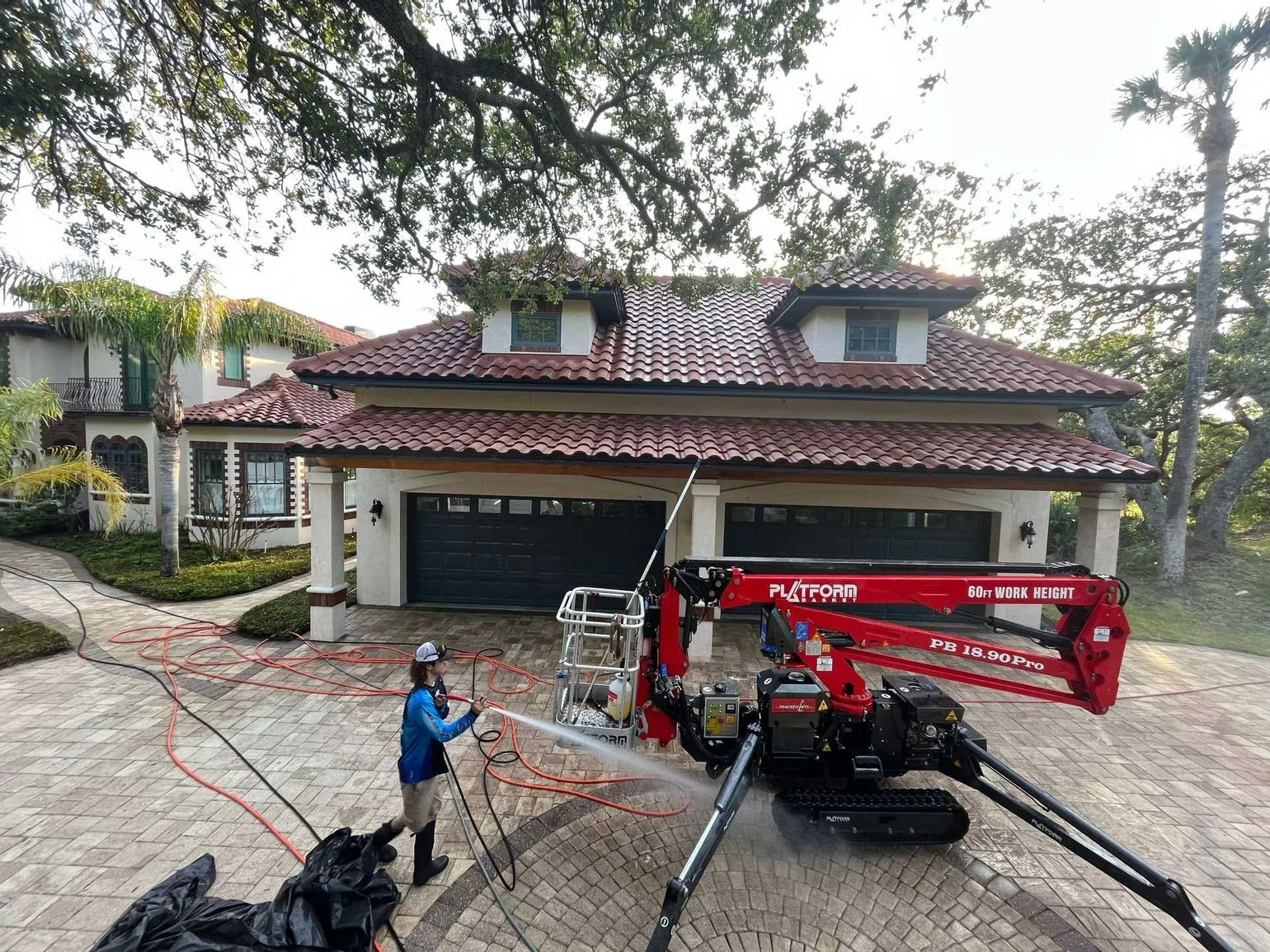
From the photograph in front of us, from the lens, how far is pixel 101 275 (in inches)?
453

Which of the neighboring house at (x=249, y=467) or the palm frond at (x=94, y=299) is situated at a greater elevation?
the palm frond at (x=94, y=299)

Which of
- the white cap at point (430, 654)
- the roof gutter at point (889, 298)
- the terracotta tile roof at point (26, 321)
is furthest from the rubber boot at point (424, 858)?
the terracotta tile roof at point (26, 321)

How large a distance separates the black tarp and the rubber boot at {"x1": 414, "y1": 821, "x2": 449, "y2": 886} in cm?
26

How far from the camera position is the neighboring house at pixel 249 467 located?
15.0 metres

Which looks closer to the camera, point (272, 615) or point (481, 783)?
point (481, 783)

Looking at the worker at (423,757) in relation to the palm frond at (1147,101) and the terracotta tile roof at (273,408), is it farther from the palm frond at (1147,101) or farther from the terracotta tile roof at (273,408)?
the palm frond at (1147,101)

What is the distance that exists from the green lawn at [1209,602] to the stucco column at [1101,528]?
3648 millimetres

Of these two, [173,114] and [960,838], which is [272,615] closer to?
[173,114]

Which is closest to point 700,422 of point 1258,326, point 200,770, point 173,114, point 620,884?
point 620,884

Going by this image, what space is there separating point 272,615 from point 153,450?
12.6 m

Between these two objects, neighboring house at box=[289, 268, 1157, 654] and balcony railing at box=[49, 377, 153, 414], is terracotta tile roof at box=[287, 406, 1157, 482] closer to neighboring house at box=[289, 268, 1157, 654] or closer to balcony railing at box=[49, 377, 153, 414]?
neighboring house at box=[289, 268, 1157, 654]

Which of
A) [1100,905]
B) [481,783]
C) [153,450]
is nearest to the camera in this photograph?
[1100,905]

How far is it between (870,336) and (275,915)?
1164 cm

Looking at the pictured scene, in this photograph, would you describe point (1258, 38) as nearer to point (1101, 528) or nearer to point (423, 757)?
point (1101, 528)
